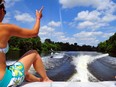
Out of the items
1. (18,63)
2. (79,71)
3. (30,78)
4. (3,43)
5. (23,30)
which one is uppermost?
(23,30)

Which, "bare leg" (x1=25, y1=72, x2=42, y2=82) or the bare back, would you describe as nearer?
the bare back

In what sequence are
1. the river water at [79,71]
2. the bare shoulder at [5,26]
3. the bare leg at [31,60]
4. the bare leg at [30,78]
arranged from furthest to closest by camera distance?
the river water at [79,71] < the bare leg at [30,78] < the bare leg at [31,60] < the bare shoulder at [5,26]

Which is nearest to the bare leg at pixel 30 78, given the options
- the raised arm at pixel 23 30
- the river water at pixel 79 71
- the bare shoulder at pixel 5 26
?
the raised arm at pixel 23 30

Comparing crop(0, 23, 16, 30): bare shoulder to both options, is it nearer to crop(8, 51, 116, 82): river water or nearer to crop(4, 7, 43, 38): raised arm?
crop(4, 7, 43, 38): raised arm

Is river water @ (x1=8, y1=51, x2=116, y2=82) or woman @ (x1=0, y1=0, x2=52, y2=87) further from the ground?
woman @ (x1=0, y1=0, x2=52, y2=87)

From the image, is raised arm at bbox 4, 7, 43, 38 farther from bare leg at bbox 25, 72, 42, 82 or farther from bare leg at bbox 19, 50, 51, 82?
bare leg at bbox 25, 72, 42, 82

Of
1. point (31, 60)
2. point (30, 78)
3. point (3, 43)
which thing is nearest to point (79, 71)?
point (30, 78)

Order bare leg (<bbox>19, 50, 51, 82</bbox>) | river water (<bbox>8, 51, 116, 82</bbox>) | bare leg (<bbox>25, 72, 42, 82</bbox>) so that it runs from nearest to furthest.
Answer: bare leg (<bbox>19, 50, 51, 82</bbox>) < bare leg (<bbox>25, 72, 42, 82</bbox>) < river water (<bbox>8, 51, 116, 82</bbox>)

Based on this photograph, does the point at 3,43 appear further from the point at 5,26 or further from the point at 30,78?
the point at 30,78

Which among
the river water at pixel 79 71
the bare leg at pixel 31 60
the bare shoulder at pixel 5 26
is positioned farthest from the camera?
the river water at pixel 79 71

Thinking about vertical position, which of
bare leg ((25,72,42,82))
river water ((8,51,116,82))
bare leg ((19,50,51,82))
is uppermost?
bare leg ((19,50,51,82))

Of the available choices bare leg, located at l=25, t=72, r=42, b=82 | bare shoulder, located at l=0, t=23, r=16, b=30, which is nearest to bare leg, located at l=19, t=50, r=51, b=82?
bare leg, located at l=25, t=72, r=42, b=82

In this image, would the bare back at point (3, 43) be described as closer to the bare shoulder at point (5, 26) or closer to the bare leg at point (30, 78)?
the bare shoulder at point (5, 26)

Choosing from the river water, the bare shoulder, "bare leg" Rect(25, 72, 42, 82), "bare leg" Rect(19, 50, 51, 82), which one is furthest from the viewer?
the river water
